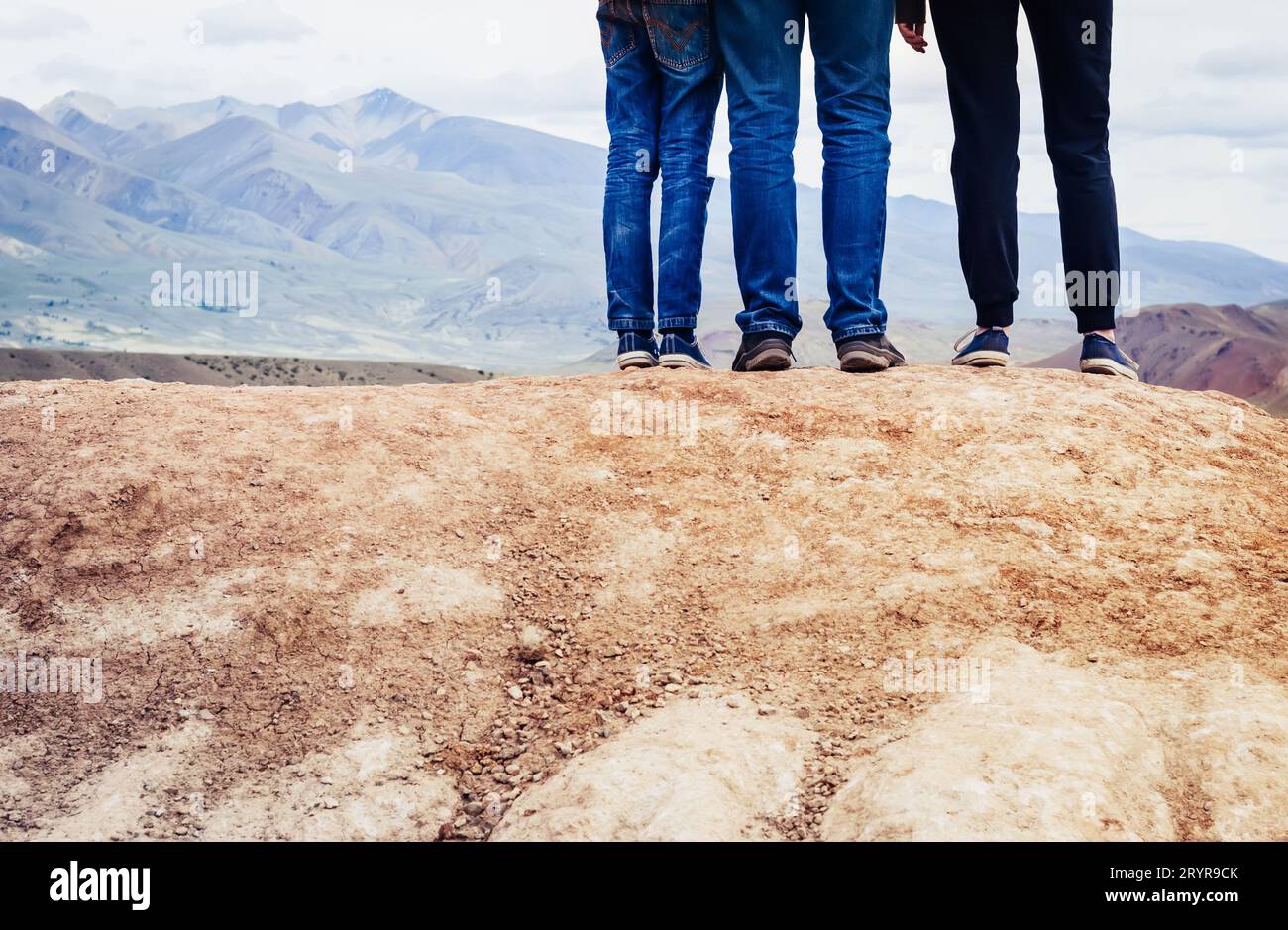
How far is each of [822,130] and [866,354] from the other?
1.05 meters

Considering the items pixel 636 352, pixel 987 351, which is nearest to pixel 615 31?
pixel 636 352

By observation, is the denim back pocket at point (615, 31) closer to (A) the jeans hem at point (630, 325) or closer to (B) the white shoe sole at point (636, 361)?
(A) the jeans hem at point (630, 325)

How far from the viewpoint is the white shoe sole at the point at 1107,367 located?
17.9ft

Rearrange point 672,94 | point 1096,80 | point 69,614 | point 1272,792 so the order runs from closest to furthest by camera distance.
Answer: point 1272,792 → point 69,614 → point 1096,80 → point 672,94

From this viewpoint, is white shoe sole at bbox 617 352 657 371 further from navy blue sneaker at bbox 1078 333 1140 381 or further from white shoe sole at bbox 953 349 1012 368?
navy blue sneaker at bbox 1078 333 1140 381

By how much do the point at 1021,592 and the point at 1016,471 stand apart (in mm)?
770

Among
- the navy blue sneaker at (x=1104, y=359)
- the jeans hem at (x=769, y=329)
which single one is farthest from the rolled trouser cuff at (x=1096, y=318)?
the jeans hem at (x=769, y=329)

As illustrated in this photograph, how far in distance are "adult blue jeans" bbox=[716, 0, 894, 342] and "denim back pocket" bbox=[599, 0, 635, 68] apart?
0.48 meters

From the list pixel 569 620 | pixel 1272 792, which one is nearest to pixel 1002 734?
pixel 1272 792

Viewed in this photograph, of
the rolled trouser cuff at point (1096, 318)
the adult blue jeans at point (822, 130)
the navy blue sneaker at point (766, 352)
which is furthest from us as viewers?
the navy blue sneaker at point (766, 352)

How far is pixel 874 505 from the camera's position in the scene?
4438 mm

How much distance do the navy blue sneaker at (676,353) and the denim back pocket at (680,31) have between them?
4.20 feet

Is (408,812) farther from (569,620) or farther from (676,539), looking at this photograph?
(676,539)

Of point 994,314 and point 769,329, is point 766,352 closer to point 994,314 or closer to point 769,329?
point 769,329
